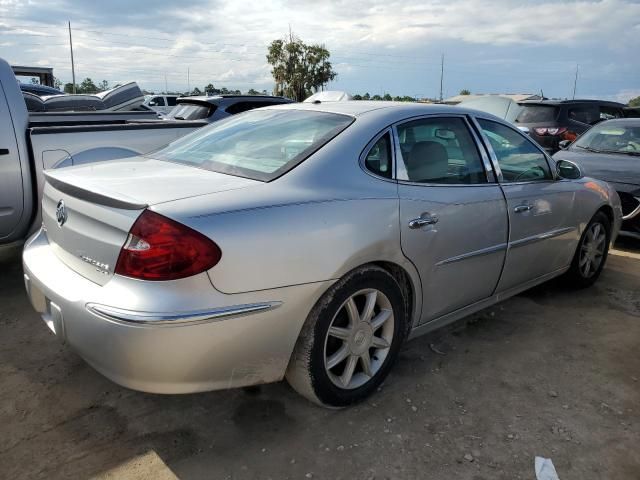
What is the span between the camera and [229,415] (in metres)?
2.63

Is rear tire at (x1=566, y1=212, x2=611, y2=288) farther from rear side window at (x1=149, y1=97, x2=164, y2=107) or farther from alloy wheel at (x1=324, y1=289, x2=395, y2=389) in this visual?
rear side window at (x1=149, y1=97, x2=164, y2=107)

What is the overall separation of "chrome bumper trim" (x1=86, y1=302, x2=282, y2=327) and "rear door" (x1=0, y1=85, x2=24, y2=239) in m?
2.45

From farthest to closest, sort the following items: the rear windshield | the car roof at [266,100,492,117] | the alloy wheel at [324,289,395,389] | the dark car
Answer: the rear windshield → the dark car → the car roof at [266,100,492,117] → the alloy wheel at [324,289,395,389]

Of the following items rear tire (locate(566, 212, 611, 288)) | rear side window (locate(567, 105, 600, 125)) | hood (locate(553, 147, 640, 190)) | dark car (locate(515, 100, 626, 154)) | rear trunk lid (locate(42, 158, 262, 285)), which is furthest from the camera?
rear side window (locate(567, 105, 600, 125))

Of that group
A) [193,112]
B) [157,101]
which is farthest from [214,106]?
[157,101]

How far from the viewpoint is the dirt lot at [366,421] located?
90.0 inches

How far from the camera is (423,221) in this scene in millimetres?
2758

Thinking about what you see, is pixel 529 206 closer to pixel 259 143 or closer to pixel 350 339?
pixel 350 339

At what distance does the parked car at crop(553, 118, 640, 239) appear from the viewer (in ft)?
18.2

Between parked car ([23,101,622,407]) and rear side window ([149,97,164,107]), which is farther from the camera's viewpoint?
rear side window ([149,97,164,107])

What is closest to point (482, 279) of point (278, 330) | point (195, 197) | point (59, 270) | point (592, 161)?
point (278, 330)

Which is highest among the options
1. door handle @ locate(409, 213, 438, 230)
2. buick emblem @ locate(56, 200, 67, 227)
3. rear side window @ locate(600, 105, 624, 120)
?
rear side window @ locate(600, 105, 624, 120)

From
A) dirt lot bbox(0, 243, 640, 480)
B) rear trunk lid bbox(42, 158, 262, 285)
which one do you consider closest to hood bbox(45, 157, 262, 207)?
rear trunk lid bbox(42, 158, 262, 285)

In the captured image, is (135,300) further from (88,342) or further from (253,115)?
(253,115)
